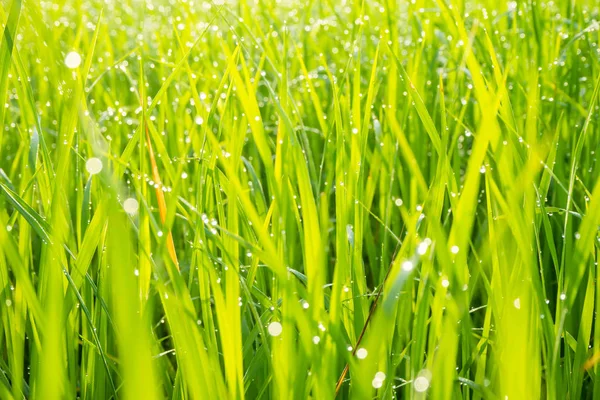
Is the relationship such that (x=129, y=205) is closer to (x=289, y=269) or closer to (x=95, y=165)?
(x=95, y=165)

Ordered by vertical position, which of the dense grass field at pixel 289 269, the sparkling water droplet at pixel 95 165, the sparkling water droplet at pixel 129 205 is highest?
the sparkling water droplet at pixel 95 165

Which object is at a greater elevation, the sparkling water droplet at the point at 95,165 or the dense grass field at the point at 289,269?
the sparkling water droplet at the point at 95,165

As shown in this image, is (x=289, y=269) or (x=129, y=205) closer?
(x=129, y=205)

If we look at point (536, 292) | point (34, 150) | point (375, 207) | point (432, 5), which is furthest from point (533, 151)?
point (432, 5)

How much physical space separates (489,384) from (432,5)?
4.45 feet

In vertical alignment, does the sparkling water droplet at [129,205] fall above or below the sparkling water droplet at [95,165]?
below

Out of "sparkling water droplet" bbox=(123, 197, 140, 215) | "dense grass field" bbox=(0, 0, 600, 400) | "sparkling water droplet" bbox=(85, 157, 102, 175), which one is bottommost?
"dense grass field" bbox=(0, 0, 600, 400)

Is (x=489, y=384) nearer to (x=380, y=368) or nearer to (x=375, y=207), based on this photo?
(x=380, y=368)

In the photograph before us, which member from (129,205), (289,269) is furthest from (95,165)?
(289,269)

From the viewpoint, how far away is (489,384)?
68 cm

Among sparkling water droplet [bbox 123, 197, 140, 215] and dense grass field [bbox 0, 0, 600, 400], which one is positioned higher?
sparkling water droplet [bbox 123, 197, 140, 215]

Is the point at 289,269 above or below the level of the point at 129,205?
below

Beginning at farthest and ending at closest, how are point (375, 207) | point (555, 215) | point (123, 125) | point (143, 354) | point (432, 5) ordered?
1. point (432, 5)
2. point (375, 207)
3. point (123, 125)
4. point (555, 215)
5. point (143, 354)

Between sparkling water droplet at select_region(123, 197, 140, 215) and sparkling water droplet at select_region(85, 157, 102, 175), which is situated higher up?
sparkling water droplet at select_region(85, 157, 102, 175)
